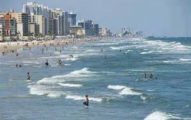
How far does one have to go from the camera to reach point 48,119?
120 feet

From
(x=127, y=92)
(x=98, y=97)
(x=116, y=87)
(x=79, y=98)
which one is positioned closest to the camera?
(x=79, y=98)

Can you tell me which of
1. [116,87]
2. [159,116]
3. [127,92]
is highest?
[159,116]

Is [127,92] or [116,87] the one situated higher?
[127,92]

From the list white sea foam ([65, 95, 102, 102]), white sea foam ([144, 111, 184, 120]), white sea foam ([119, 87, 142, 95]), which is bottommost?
white sea foam ([119, 87, 142, 95])

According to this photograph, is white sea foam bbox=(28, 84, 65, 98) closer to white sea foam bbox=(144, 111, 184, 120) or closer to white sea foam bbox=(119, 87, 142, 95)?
white sea foam bbox=(119, 87, 142, 95)

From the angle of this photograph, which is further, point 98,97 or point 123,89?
point 123,89

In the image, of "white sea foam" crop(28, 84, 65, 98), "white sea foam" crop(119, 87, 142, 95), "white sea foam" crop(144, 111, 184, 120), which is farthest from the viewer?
"white sea foam" crop(119, 87, 142, 95)

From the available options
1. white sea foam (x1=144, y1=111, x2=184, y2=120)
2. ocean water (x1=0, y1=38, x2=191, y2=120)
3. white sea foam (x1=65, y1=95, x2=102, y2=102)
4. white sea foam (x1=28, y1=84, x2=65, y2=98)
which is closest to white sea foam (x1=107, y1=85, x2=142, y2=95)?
ocean water (x1=0, y1=38, x2=191, y2=120)

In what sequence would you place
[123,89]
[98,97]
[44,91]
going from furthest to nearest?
[123,89], [44,91], [98,97]

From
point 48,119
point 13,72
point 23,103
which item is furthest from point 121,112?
point 13,72

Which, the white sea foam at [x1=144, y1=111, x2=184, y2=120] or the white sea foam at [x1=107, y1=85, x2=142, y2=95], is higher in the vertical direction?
the white sea foam at [x1=144, y1=111, x2=184, y2=120]

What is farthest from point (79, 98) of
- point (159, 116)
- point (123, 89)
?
point (159, 116)

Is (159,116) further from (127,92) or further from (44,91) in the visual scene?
(44,91)

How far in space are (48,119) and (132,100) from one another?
10.6m
